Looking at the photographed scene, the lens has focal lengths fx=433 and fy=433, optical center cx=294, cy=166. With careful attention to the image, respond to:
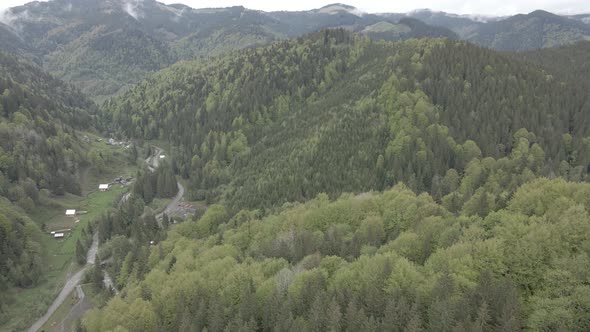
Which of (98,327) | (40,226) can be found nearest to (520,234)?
(98,327)

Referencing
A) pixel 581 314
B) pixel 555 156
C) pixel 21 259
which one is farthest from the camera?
pixel 555 156

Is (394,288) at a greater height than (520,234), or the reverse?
(520,234)

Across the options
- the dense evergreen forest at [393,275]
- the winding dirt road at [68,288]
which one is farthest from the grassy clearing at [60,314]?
the dense evergreen forest at [393,275]

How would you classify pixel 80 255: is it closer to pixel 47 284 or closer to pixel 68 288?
pixel 47 284

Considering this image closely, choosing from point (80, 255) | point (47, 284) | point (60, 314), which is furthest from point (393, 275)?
point (80, 255)

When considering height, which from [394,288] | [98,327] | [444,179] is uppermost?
[394,288]

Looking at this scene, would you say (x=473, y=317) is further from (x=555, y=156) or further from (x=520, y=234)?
(x=555, y=156)

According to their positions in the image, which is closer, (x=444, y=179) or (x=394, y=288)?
(x=394, y=288)

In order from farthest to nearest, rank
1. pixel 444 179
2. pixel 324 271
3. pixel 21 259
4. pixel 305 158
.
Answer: pixel 305 158
pixel 444 179
pixel 21 259
pixel 324 271

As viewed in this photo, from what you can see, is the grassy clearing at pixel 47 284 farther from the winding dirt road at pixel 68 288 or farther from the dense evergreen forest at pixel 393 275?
the dense evergreen forest at pixel 393 275

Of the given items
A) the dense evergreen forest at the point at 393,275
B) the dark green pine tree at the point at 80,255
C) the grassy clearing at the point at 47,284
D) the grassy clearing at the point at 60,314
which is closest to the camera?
the dense evergreen forest at the point at 393,275
